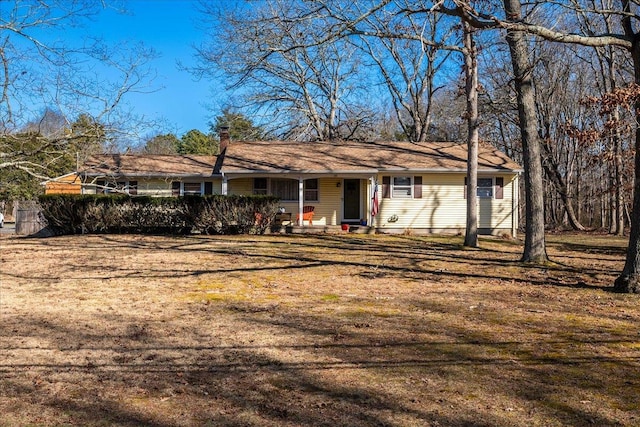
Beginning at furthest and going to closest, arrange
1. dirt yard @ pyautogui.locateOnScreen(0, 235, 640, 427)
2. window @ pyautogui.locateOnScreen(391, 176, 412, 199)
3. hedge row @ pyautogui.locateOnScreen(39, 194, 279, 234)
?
window @ pyautogui.locateOnScreen(391, 176, 412, 199)
hedge row @ pyautogui.locateOnScreen(39, 194, 279, 234)
dirt yard @ pyautogui.locateOnScreen(0, 235, 640, 427)

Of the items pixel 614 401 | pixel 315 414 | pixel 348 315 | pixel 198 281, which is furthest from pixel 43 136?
pixel 614 401

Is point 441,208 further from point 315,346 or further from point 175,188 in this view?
point 315,346

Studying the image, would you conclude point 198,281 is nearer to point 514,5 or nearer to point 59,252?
point 59,252

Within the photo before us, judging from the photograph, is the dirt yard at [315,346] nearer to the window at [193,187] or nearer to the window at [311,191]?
the window at [311,191]

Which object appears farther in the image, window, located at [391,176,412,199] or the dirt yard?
window, located at [391,176,412,199]

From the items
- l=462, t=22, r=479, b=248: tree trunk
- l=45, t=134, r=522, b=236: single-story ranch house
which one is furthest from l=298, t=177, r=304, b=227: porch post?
l=462, t=22, r=479, b=248: tree trunk

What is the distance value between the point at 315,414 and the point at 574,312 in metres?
4.65

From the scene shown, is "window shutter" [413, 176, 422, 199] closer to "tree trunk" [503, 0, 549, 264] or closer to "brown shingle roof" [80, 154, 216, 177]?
"brown shingle roof" [80, 154, 216, 177]

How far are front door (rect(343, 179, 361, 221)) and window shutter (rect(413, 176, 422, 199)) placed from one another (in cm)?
231

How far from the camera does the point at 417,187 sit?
2064 cm

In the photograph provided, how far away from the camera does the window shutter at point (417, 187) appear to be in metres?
20.6

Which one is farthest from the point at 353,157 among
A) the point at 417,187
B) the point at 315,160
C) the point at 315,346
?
the point at 315,346

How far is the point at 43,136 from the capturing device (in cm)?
719

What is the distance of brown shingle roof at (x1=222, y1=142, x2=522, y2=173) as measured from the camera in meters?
20.1
